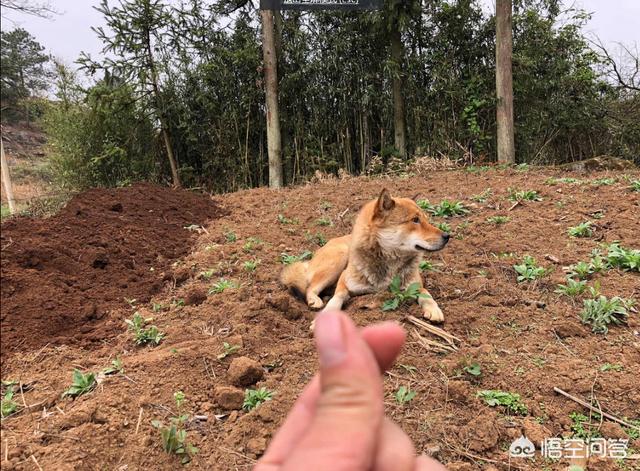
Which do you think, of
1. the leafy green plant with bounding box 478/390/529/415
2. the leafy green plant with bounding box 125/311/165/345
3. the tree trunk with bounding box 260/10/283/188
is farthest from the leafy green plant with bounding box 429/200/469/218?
the tree trunk with bounding box 260/10/283/188

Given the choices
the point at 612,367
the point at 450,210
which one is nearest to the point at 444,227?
the point at 450,210

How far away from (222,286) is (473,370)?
2.31 metres

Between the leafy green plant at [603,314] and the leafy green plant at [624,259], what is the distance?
80 centimetres

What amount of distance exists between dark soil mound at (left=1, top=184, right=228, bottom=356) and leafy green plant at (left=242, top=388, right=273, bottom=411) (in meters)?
1.32

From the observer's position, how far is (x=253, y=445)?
78.3 inches

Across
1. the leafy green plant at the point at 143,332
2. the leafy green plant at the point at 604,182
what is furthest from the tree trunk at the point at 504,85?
the leafy green plant at the point at 143,332

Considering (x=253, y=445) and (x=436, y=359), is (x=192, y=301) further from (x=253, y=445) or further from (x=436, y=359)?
(x=436, y=359)

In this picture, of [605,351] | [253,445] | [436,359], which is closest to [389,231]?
[436,359]

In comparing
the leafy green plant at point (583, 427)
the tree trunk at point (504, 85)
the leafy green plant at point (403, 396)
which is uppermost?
the tree trunk at point (504, 85)

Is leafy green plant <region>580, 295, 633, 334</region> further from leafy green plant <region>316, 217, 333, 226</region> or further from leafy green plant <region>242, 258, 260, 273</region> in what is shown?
leafy green plant <region>316, 217, 333, 226</region>

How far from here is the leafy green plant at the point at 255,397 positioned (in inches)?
90.1

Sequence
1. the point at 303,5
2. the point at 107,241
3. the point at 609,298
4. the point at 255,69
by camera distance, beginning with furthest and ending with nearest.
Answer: the point at 255,69 → the point at 303,5 → the point at 107,241 → the point at 609,298

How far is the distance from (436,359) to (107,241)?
352 cm

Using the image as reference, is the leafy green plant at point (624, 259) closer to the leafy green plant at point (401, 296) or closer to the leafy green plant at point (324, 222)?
the leafy green plant at point (401, 296)
